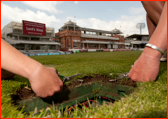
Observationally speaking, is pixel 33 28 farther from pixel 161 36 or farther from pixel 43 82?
pixel 161 36

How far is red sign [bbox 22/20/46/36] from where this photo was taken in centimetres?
2711

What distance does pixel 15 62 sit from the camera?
2.36 ft

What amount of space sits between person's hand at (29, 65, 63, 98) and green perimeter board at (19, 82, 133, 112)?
Result: 18 centimetres

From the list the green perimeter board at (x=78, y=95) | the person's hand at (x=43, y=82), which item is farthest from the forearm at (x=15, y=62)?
the green perimeter board at (x=78, y=95)

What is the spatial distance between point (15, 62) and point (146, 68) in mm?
1069

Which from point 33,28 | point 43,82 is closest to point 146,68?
point 43,82

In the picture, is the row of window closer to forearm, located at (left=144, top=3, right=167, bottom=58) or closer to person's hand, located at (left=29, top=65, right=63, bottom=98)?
person's hand, located at (left=29, top=65, right=63, bottom=98)

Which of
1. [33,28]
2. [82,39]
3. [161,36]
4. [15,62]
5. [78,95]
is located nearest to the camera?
[15,62]

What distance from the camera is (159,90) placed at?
2.97 ft

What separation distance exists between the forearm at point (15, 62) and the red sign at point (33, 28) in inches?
1204

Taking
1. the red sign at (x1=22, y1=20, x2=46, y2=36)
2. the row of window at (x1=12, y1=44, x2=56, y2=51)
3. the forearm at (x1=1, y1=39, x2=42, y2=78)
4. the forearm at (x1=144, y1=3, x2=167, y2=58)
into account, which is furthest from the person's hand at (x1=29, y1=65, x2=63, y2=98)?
the red sign at (x1=22, y1=20, x2=46, y2=36)

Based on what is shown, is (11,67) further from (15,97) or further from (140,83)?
(140,83)

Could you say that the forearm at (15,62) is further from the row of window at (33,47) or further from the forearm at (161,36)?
the row of window at (33,47)

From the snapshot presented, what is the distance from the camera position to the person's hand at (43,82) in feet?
2.55
